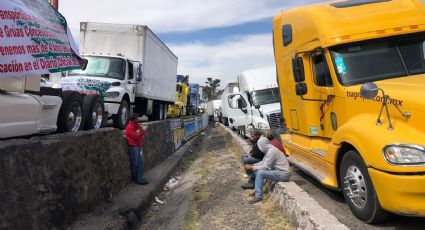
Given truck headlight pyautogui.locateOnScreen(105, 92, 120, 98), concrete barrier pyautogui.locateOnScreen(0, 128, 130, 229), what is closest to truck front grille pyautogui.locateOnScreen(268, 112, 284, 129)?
truck headlight pyautogui.locateOnScreen(105, 92, 120, 98)

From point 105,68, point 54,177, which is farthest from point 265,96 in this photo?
point 54,177

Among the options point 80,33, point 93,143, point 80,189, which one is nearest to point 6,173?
point 80,189

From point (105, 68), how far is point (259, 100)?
6.50 meters

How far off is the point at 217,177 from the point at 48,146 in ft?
21.4

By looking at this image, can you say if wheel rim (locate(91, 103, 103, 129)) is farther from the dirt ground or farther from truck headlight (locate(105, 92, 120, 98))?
the dirt ground

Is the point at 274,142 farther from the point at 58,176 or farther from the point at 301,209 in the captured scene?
the point at 58,176

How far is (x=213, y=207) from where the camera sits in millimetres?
8398

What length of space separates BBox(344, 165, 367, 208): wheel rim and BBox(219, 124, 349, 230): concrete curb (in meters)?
0.38

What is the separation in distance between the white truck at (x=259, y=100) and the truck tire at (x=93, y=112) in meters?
6.51

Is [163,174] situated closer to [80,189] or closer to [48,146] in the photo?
[80,189]

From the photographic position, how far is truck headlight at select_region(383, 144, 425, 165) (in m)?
4.38

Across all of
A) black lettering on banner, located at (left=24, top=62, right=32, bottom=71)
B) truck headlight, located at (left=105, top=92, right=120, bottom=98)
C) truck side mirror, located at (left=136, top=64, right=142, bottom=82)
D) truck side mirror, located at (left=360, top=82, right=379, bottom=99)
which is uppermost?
truck side mirror, located at (left=136, top=64, right=142, bottom=82)

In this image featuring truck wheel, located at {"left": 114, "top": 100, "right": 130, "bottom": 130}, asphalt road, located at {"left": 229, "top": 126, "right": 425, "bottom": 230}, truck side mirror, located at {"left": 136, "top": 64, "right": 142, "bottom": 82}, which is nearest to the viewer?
asphalt road, located at {"left": 229, "top": 126, "right": 425, "bottom": 230}

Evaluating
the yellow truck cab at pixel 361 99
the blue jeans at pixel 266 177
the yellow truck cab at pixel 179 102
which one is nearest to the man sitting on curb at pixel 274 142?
the yellow truck cab at pixel 361 99
